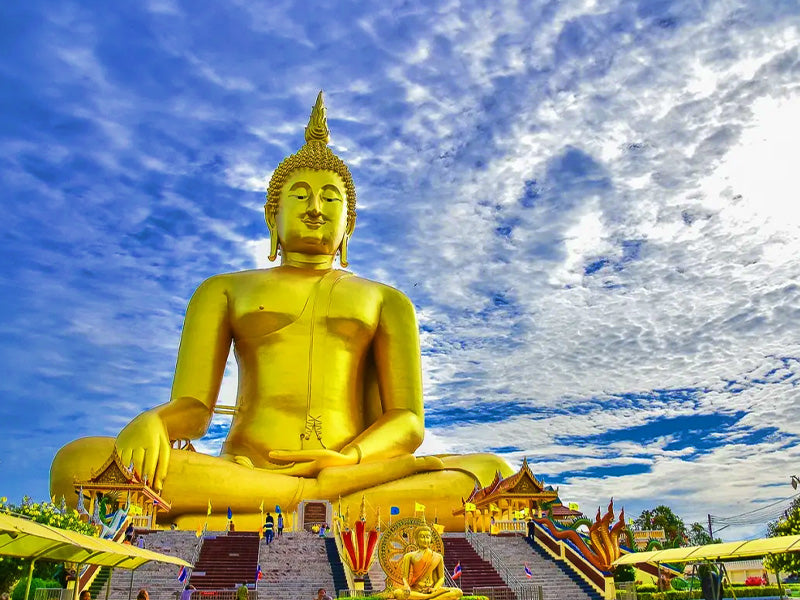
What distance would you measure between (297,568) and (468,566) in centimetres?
262

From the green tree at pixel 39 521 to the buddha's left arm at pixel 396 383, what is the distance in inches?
206

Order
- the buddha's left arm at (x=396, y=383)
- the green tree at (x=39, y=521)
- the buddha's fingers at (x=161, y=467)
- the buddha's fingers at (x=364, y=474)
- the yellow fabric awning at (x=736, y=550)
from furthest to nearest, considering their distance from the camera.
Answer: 1. the buddha's left arm at (x=396, y=383)
2. the buddha's fingers at (x=364, y=474)
3. the buddha's fingers at (x=161, y=467)
4. the green tree at (x=39, y=521)
5. the yellow fabric awning at (x=736, y=550)

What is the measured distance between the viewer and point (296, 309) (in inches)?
659

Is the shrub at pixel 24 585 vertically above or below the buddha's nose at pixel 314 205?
below

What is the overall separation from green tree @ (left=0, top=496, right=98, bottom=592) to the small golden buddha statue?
4649 mm

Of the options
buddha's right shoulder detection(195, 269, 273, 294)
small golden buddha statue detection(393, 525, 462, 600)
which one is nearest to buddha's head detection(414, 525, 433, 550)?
small golden buddha statue detection(393, 525, 462, 600)

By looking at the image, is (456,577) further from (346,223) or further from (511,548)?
(346,223)

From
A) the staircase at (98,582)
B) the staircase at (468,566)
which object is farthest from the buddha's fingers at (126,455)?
the staircase at (468,566)

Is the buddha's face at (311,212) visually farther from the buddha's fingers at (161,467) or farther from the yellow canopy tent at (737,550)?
the yellow canopy tent at (737,550)

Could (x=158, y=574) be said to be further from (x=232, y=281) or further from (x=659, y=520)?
(x=659, y=520)

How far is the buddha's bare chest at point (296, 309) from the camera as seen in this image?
16625 mm

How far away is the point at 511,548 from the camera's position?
43.1 feet

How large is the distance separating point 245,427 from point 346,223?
18.2 feet

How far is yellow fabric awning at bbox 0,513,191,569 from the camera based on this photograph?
17.6 feet
